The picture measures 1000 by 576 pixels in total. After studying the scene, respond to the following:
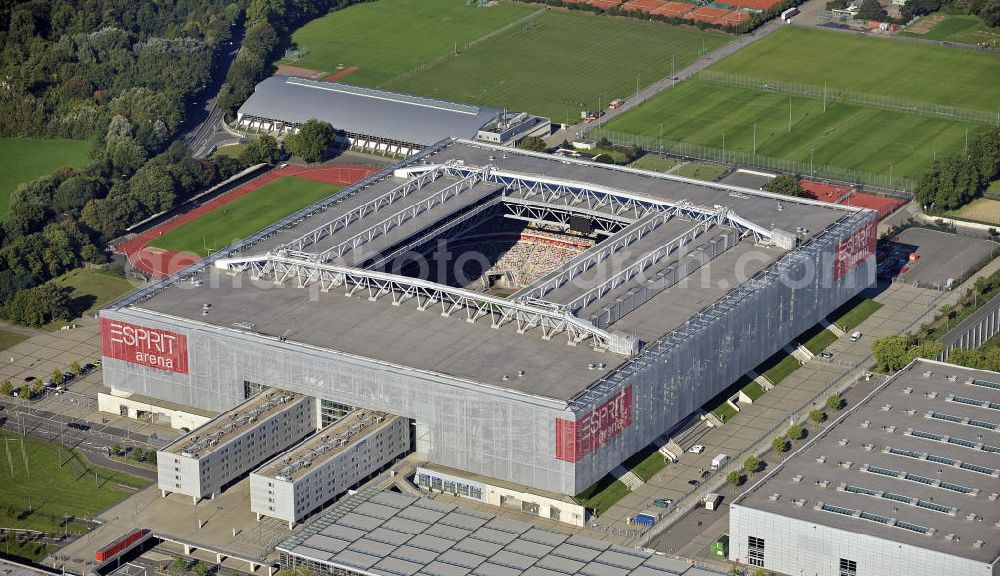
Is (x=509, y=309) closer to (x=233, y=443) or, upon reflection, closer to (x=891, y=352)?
(x=233, y=443)

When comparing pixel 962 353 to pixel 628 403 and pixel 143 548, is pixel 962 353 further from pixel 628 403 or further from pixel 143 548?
pixel 143 548

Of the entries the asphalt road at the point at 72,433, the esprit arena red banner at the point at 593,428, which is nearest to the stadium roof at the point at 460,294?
the esprit arena red banner at the point at 593,428

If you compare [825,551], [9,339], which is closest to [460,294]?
[825,551]

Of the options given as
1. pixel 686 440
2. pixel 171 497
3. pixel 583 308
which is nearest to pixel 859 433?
pixel 686 440

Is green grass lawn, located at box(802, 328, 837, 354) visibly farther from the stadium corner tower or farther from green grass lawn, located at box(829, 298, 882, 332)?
the stadium corner tower

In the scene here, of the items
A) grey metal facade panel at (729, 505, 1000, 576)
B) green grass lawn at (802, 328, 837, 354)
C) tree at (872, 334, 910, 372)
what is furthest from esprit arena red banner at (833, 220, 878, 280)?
grey metal facade panel at (729, 505, 1000, 576)

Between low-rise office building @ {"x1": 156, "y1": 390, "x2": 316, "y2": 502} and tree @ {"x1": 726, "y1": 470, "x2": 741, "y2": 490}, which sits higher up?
low-rise office building @ {"x1": 156, "y1": 390, "x2": 316, "y2": 502}
